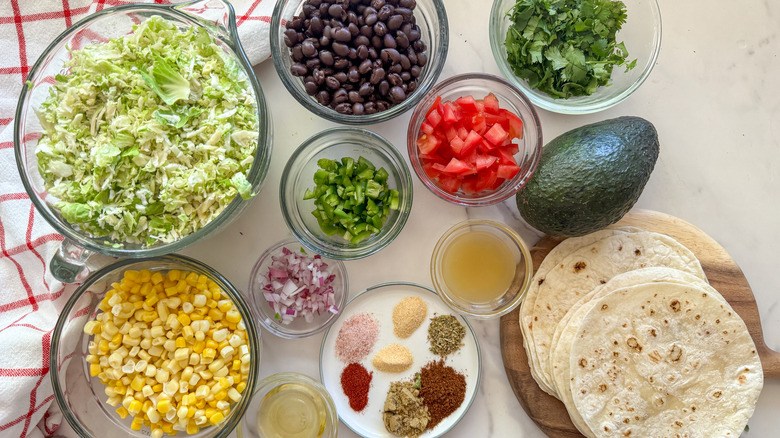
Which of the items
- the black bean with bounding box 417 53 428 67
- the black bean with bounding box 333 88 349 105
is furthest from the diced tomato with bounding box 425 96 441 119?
the black bean with bounding box 333 88 349 105

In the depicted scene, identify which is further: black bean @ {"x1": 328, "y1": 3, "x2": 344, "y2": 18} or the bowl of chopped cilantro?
the bowl of chopped cilantro

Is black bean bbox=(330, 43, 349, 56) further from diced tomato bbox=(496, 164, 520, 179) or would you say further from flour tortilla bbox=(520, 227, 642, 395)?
flour tortilla bbox=(520, 227, 642, 395)

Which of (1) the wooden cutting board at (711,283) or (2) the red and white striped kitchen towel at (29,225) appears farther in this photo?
(1) the wooden cutting board at (711,283)

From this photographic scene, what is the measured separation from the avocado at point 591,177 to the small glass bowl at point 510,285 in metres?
0.22

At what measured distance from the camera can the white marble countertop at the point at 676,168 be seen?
2352 mm

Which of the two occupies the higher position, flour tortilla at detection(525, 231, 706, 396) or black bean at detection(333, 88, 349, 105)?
black bean at detection(333, 88, 349, 105)

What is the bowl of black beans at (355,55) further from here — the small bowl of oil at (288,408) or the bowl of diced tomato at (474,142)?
the small bowl of oil at (288,408)

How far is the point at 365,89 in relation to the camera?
6.48 ft

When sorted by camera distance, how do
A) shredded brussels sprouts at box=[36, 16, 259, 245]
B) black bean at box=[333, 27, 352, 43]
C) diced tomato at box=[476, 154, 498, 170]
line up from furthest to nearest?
diced tomato at box=[476, 154, 498, 170] < black bean at box=[333, 27, 352, 43] < shredded brussels sprouts at box=[36, 16, 259, 245]

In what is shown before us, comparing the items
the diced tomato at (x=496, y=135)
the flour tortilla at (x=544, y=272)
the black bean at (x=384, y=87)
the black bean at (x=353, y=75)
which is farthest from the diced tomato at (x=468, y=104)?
the flour tortilla at (x=544, y=272)

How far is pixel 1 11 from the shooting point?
84.8 inches

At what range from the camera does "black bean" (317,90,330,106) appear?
2.01 m

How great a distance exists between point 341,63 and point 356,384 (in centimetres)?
137

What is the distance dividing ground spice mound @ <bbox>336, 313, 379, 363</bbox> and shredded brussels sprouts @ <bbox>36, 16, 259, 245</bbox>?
80cm
